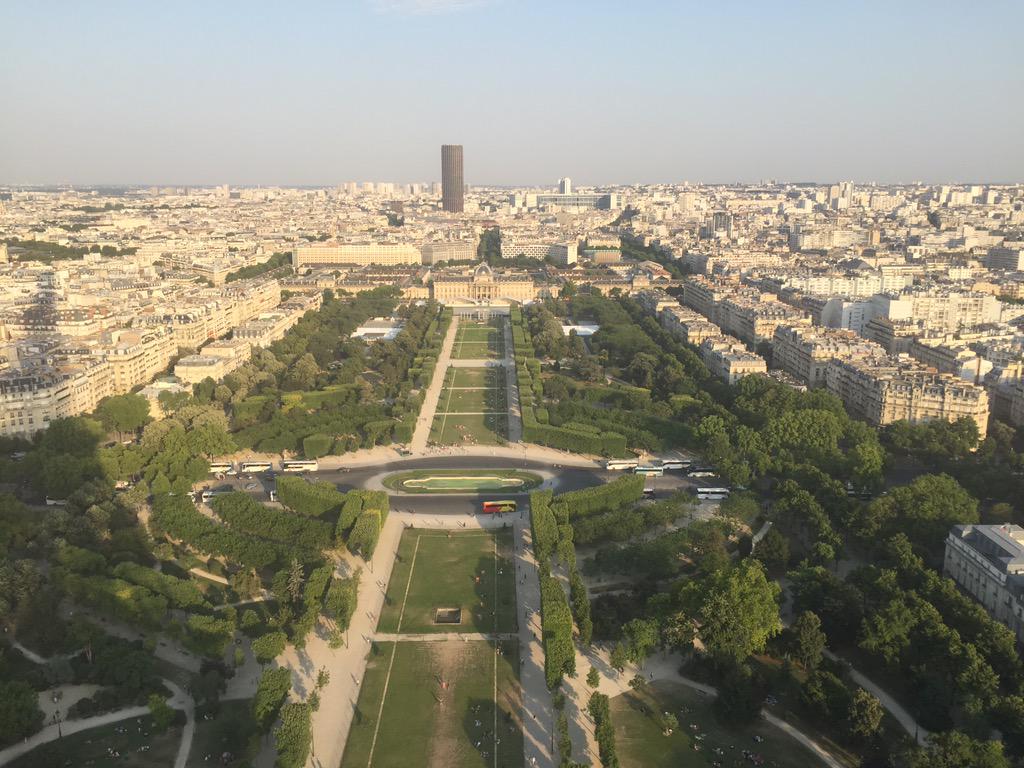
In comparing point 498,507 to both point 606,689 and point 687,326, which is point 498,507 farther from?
point 687,326

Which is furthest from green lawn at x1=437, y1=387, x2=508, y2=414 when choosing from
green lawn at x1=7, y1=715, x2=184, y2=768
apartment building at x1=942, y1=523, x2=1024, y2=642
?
green lawn at x1=7, y1=715, x2=184, y2=768

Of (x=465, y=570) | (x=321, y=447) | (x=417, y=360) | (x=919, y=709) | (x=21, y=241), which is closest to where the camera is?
(x=919, y=709)

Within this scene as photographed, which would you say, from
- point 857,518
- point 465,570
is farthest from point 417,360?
point 857,518

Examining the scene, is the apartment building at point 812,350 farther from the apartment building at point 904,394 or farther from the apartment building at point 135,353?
the apartment building at point 135,353

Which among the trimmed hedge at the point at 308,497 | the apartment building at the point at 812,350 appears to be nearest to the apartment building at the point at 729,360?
the apartment building at the point at 812,350

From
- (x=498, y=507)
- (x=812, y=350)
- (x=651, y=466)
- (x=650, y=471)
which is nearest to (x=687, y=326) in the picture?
(x=812, y=350)

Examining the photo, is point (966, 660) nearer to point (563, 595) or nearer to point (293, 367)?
point (563, 595)

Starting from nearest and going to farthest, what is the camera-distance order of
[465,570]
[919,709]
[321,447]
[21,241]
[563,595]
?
[919,709]
[563,595]
[465,570]
[321,447]
[21,241]

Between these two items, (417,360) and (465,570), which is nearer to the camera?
(465,570)
